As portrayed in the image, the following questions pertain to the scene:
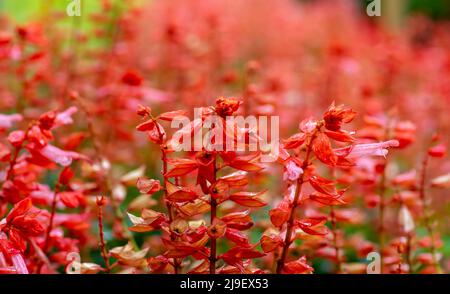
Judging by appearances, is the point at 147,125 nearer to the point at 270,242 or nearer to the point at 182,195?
the point at 182,195

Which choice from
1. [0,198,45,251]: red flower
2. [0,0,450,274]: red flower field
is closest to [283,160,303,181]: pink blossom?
[0,0,450,274]: red flower field

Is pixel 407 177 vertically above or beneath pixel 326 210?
above

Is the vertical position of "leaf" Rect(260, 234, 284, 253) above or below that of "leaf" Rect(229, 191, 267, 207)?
below

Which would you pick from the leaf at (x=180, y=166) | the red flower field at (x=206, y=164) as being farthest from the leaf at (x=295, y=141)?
the leaf at (x=180, y=166)

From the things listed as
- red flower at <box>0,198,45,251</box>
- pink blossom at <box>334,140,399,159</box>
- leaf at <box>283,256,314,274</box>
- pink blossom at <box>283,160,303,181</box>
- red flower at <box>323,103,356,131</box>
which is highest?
red flower at <box>323,103,356,131</box>

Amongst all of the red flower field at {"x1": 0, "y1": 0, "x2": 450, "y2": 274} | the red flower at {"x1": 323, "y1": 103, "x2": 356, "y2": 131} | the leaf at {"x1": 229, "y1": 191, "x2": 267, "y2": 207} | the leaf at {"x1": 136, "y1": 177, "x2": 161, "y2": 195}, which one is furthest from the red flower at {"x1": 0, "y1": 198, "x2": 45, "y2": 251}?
the red flower at {"x1": 323, "y1": 103, "x2": 356, "y2": 131}

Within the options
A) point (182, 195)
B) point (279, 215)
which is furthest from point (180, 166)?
point (279, 215)

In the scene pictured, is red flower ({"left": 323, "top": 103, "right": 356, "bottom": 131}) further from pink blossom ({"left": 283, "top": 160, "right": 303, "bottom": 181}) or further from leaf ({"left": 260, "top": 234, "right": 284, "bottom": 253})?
leaf ({"left": 260, "top": 234, "right": 284, "bottom": 253})

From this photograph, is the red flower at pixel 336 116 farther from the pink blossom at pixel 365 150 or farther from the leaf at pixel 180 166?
the leaf at pixel 180 166

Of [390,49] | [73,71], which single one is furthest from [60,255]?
[390,49]

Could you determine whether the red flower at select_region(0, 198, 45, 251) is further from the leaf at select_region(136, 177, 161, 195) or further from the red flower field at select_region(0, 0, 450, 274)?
the leaf at select_region(136, 177, 161, 195)
